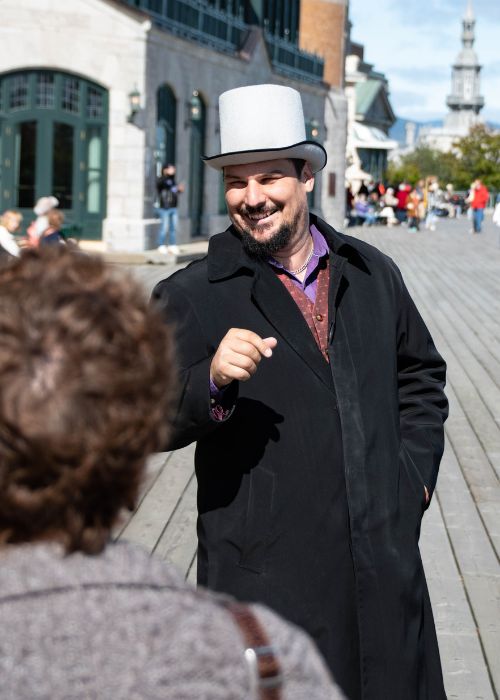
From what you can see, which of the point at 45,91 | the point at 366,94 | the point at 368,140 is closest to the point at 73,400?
the point at 45,91

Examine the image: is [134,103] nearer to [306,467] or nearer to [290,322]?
[290,322]

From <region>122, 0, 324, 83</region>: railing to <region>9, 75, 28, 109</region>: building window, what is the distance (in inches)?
111

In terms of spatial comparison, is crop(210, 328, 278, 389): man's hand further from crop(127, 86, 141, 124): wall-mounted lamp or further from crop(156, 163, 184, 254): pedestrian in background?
crop(127, 86, 141, 124): wall-mounted lamp

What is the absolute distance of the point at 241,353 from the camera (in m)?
2.67

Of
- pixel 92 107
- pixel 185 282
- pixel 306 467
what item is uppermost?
pixel 92 107

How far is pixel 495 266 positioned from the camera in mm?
27578

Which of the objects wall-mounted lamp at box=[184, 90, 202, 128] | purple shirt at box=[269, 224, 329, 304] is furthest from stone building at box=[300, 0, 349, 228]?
purple shirt at box=[269, 224, 329, 304]

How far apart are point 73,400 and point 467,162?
4200 inches

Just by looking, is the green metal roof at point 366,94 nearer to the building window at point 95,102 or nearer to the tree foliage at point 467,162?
the tree foliage at point 467,162

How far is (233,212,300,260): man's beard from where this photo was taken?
3.27 metres

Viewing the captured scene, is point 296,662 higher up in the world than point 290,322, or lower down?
lower down

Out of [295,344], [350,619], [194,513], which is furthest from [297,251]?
[194,513]

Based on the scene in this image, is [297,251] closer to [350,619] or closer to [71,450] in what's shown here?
[350,619]

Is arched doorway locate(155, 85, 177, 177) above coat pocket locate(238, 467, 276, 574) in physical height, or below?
above
